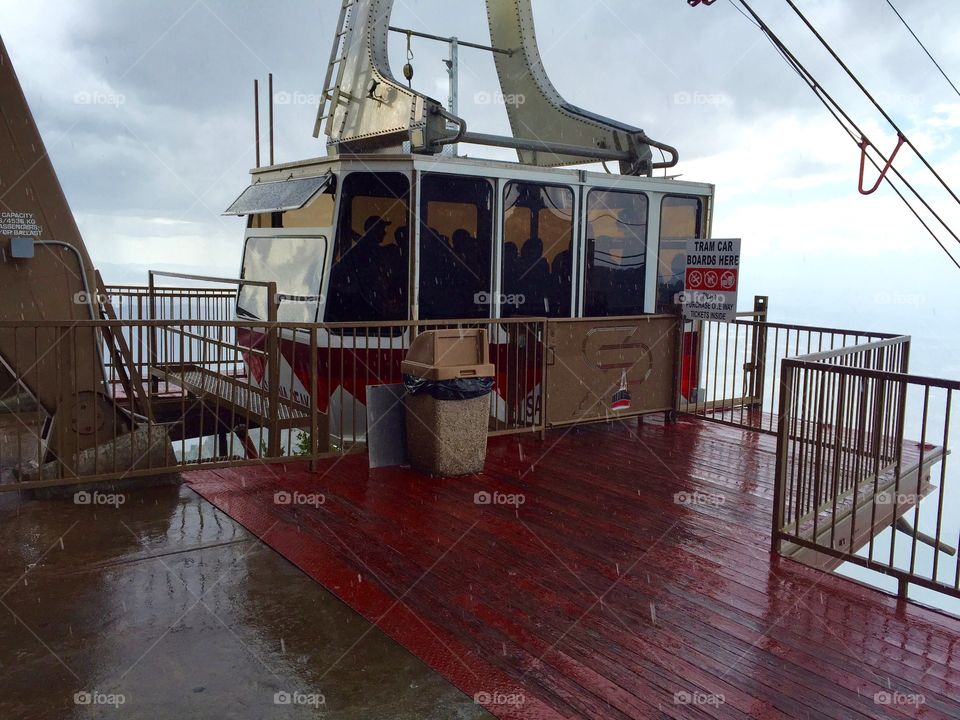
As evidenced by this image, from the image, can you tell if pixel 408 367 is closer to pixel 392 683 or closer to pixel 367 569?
pixel 367 569

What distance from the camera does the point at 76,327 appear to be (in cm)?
582

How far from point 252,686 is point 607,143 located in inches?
362

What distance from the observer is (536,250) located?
29.2 feet

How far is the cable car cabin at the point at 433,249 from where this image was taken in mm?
7934

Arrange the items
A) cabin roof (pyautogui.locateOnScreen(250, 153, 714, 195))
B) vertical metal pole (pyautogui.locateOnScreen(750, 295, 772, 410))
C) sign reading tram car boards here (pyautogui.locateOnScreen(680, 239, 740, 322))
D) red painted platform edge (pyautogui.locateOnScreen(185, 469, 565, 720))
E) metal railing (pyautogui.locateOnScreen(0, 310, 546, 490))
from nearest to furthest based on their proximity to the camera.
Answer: red painted platform edge (pyautogui.locateOnScreen(185, 469, 565, 720)) → metal railing (pyautogui.locateOnScreen(0, 310, 546, 490)) → cabin roof (pyautogui.locateOnScreen(250, 153, 714, 195)) → sign reading tram car boards here (pyautogui.locateOnScreen(680, 239, 740, 322)) → vertical metal pole (pyautogui.locateOnScreen(750, 295, 772, 410))

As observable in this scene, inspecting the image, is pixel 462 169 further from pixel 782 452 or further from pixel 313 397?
pixel 782 452

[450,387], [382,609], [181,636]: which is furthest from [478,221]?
[181,636]

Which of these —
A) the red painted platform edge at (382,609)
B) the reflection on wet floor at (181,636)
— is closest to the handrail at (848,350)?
the red painted platform edge at (382,609)

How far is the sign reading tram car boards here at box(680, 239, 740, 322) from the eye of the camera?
8.54 metres

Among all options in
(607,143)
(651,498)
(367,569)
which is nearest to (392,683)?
(367,569)

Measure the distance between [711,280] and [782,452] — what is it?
404cm

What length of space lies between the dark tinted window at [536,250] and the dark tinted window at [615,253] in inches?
13.7

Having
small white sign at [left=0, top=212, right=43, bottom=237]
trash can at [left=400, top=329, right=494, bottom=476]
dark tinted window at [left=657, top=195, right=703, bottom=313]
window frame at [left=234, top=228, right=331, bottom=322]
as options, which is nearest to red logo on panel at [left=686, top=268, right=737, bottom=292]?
dark tinted window at [left=657, top=195, right=703, bottom=313]

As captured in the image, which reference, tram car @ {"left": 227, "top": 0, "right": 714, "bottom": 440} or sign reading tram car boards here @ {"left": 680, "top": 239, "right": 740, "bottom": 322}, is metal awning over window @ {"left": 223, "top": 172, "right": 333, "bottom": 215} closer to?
tram car @ {"left": 227, "top": 0, "right": 714, "bottom": 440}
